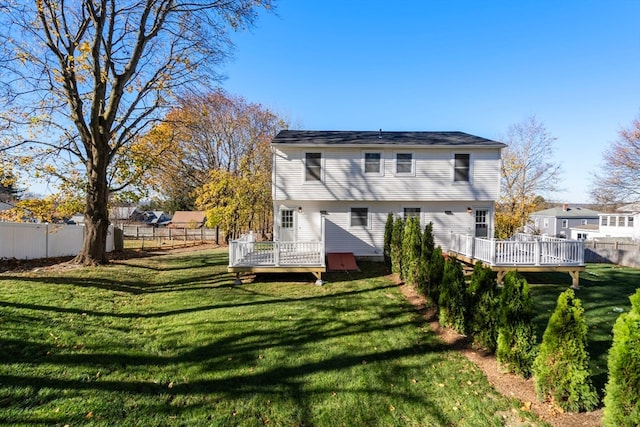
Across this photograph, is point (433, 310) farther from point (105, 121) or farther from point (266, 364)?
point (105, 121)

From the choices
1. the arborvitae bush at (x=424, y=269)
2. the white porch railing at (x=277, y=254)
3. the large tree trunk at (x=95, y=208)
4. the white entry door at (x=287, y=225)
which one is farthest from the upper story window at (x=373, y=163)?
the large tree trunk at (x=95, y=208)

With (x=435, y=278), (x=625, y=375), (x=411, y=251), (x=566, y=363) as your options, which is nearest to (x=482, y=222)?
(x=411, y=251)

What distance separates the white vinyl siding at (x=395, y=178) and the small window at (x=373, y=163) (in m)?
0.14

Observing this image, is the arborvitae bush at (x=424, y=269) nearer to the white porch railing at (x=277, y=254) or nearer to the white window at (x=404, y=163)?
the white porch railing at (x=277, y=254)

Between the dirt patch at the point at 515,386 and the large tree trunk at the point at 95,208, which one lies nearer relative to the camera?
the dirt patch at the point at 515,386

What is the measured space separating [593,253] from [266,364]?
22309 mm

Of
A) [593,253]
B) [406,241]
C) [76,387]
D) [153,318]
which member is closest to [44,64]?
[153,318]

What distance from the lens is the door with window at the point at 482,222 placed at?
14156 millimetres

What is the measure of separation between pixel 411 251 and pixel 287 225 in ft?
19.5

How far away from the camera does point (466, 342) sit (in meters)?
5.91

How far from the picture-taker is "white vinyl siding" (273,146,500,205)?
532 inches

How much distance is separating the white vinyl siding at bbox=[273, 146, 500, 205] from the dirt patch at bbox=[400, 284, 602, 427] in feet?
24.8

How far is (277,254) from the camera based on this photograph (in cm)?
1012

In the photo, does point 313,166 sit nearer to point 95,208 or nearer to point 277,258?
point 277,258
